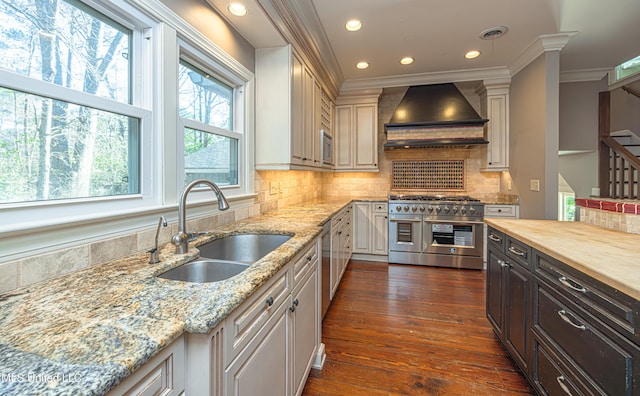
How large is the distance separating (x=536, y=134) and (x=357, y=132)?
2243 mm

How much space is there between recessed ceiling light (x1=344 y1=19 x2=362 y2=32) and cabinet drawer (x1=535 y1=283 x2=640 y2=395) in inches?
101

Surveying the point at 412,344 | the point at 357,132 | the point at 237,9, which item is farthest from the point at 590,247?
the point at 357,132

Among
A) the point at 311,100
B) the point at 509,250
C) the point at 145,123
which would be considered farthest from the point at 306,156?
the point at 509,250

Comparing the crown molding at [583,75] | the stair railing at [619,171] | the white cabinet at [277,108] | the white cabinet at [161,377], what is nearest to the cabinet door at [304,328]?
the white cabinet at [161,377]

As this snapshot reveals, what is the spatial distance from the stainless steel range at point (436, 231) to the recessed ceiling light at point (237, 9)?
286cm

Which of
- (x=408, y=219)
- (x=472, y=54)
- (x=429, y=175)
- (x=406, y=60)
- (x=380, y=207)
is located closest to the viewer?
(x=472, y=54)

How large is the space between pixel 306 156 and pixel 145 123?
1.61m

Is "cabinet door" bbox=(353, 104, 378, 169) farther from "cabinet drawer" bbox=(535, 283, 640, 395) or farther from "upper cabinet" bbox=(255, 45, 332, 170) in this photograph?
"cabinet drawer" bbox=(535, 283, 640, 395)

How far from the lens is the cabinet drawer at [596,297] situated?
91 centimetres

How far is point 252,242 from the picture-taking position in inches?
68.6

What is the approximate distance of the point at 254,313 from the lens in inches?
37.2

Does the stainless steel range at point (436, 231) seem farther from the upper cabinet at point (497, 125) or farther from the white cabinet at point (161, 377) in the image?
the white cabinet at point (161, 377)

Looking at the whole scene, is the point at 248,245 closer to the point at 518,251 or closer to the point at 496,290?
the point at 518,251

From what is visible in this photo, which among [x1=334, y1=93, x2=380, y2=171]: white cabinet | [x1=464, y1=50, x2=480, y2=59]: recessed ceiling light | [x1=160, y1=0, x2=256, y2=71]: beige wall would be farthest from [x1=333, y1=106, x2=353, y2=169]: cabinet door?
[x1=160, y1=0, x2=256, y2=71]: beige wall
